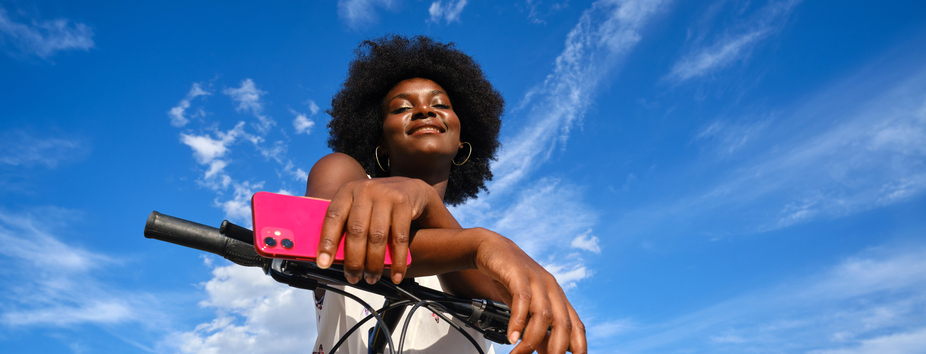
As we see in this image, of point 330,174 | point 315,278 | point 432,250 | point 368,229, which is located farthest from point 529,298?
point 330,174

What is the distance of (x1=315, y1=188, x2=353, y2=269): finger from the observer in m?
1.07

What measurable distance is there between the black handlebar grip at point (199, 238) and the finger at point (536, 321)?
2.20 feet

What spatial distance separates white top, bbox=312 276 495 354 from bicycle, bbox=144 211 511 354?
68cm

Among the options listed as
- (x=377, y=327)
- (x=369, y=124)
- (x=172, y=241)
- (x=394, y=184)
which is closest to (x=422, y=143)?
(x=369, y=124)

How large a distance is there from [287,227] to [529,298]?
0.59 meters

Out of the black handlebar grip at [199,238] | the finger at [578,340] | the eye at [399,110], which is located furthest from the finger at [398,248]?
the eye at [399,110]

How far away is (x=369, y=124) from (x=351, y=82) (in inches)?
22.8

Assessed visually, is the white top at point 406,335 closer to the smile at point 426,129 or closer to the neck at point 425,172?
the neck at point 425,172

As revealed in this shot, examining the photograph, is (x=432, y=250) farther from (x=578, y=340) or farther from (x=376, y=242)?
(x=578, y=340)

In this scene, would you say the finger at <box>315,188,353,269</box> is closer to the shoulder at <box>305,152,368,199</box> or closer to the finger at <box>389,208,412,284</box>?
the finger at <box>389,208,412,284</box>

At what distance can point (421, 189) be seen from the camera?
1.33m

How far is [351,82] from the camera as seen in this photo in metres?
3.97

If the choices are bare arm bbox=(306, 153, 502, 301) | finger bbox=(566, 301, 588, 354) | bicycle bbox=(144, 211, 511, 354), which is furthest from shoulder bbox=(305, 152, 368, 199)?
finger bbox=(566, 301, 588, 354)

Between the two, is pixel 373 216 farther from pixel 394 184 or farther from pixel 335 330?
pixel 335 330
